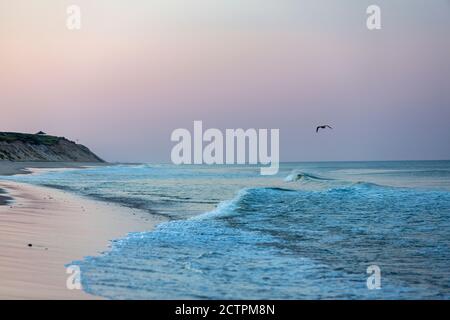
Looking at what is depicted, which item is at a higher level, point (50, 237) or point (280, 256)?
point (50, 237)

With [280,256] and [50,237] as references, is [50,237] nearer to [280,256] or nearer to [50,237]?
[50,237]

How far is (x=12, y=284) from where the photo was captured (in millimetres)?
6859

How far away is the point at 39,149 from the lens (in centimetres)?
11756

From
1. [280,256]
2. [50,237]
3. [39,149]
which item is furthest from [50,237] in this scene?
[39,149]

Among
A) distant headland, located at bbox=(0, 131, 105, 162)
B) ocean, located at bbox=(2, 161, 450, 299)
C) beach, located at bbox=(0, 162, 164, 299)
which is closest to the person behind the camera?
beach, located at bbox=(0, 162, 164, 299)

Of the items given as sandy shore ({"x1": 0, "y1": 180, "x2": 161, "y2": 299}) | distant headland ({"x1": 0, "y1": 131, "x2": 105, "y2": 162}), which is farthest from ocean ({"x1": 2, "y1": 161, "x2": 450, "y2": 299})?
distant headland ({"x1": 0, "y1": 131, "x2": 105, "y2": 162})

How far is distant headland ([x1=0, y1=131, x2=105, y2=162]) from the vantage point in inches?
4086

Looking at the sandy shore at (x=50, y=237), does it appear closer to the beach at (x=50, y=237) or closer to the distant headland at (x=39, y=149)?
the beach at (x=50, y=237)

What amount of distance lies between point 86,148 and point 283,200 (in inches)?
5589

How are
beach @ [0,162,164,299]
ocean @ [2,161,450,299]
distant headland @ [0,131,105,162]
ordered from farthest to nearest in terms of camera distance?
distant headland @ [0,131,105,162] → ocean @ [2,161,450,299] → beach @ [0,162,164,299]

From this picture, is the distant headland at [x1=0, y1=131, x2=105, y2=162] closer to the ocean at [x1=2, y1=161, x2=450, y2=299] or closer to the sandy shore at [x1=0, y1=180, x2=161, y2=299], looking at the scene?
the sandy shore at [x1=0, y1=180, x2=161, y2=299]

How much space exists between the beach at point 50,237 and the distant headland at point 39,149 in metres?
82.5
